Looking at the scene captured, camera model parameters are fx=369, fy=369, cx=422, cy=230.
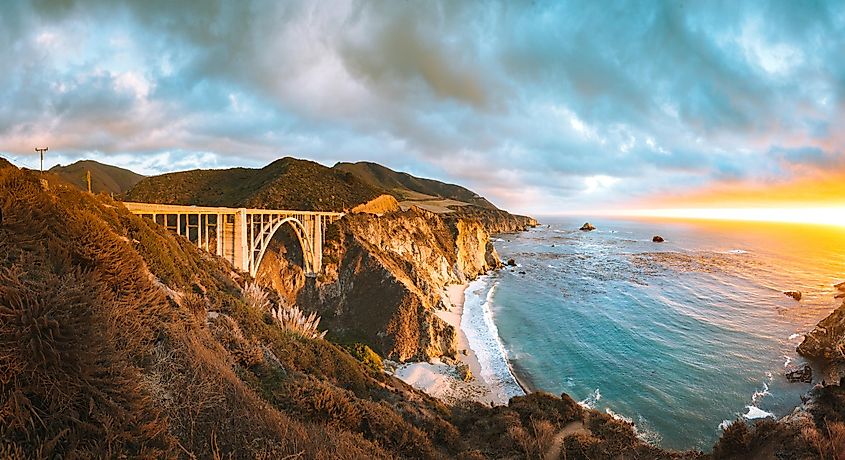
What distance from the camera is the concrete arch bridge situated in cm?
1449

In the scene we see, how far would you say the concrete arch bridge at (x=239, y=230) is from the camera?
14.5 metres

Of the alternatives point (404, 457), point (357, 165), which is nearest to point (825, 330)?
point (404, 457)

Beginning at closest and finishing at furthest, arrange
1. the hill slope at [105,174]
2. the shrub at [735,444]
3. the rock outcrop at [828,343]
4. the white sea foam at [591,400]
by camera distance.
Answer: the shrub at [735,444]
the white sea foam at [591,400]
the rock outcrop at [828,343]
the hill slope at [105,174]

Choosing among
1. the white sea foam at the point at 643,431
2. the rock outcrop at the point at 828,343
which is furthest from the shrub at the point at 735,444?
the rock outcrop at the point at 828,343

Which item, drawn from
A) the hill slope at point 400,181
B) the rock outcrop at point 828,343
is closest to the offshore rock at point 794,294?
the rock outcrop at point 828,343

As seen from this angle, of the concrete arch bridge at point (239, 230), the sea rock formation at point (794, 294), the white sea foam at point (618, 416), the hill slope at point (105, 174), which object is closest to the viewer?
the concrete arch bridge at point (239, 230)

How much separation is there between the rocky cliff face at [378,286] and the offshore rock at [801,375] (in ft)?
65.8

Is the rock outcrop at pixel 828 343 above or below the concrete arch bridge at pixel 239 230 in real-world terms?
below

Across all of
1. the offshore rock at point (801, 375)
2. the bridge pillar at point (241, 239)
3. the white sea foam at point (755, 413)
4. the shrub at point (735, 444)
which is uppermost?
the bridge pillar at point (241, 239)

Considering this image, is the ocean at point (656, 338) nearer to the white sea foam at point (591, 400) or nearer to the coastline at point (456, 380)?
the white sea foam at point (591, 400)

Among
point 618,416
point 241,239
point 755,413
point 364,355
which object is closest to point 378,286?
point 364,355

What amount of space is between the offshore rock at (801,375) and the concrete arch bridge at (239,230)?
31.5 metres

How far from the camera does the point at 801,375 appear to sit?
21906 millimetres

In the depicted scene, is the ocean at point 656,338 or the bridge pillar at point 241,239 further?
the ocean at point 656,338
